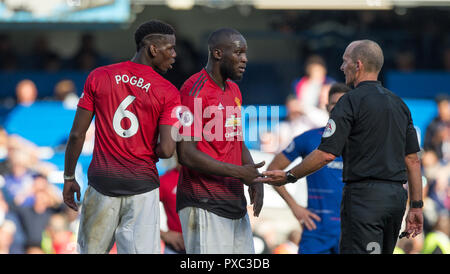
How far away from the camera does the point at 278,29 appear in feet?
51.1

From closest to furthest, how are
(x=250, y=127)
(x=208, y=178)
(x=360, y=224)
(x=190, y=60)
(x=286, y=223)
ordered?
(x=360, y=224) < (x=208, y=178) < (x=286, y=223) < (x=250, y=127) < (x=190, y=60)

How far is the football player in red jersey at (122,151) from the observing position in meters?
5.51

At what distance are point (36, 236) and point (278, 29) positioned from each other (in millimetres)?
7046

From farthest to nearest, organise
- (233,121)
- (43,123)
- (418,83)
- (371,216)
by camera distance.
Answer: (418,83) < (43,123) < (233,121) < (371,216)

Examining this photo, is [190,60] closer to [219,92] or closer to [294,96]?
[294,96]

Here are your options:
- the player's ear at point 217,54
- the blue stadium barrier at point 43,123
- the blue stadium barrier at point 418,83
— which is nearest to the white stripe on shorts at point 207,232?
the player's ear at point 217,54

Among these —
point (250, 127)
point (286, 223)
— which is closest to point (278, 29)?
point (250, 127)

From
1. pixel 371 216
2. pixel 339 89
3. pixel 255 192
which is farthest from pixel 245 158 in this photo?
pixel 339 89

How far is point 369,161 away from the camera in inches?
212

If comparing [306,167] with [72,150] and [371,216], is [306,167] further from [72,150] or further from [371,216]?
[72,150]

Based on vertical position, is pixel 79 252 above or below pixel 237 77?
below

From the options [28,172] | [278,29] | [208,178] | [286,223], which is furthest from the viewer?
[278,29]

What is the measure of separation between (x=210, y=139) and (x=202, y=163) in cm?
25

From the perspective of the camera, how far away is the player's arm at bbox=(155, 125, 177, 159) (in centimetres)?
548
